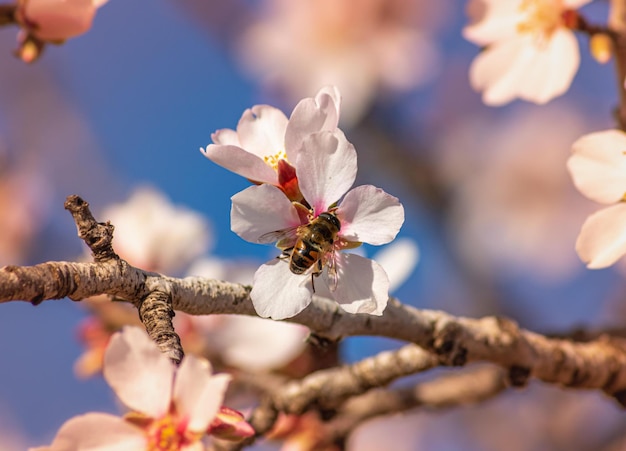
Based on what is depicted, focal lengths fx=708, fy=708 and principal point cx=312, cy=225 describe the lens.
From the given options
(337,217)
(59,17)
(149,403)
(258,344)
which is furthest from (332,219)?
(258,344)

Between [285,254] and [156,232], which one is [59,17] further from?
[156,232]

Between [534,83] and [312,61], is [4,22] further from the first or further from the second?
[312,61]

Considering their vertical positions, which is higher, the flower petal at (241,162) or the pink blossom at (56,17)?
the pink blossom at (56,17)

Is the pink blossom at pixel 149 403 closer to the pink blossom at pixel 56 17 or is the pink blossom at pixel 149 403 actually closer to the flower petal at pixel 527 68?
the pink blossom at pixel 56 17

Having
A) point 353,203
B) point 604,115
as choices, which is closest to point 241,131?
point 353,203

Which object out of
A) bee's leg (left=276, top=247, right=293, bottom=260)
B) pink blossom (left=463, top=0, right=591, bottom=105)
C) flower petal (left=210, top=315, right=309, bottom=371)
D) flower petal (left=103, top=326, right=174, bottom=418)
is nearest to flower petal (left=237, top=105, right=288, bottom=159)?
bee's leg (left=276, top=247, right=293, bottom=260)

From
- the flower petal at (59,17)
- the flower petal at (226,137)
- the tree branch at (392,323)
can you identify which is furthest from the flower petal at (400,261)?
the flower petal at (59,17)

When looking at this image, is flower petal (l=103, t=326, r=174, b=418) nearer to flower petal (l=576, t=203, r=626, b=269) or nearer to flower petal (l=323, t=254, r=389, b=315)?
flower petal (l=323, t=254, r=389, b=315)
